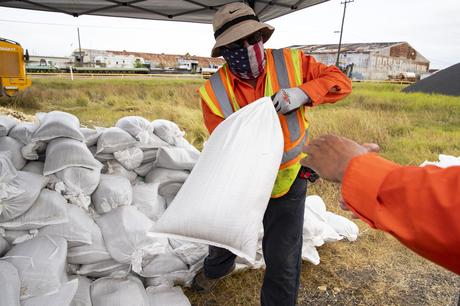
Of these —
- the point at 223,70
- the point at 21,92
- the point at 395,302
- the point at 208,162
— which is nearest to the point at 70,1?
the point at 223,70

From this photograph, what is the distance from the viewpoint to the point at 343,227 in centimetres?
285

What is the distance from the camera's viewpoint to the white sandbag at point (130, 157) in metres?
2.42

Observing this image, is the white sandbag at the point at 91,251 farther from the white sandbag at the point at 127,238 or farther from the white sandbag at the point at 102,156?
the white sandbag at the point at 102,156

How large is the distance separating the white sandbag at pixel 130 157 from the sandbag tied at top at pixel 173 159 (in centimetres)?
15

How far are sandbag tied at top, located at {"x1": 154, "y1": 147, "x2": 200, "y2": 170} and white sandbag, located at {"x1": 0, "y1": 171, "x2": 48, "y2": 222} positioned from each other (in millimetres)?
923

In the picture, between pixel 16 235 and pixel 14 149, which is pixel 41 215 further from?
pixel 14 149

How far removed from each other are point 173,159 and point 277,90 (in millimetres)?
1217

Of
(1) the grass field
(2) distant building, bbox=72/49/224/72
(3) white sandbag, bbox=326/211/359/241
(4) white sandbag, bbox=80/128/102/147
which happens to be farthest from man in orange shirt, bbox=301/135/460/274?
(2) distant building, bbox=72/49/224/72

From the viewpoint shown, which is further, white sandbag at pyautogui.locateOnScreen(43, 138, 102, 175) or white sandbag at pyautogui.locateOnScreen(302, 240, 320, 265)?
white sandbag at pyautogui.locateOnScreen(302, 240, 320, 265)

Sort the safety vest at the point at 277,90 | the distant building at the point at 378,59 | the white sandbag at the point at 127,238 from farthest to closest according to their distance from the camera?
the distant building at the point at 378,59 → the white sandbag at the point at 127,238 → the safety vest at the point at 277,90

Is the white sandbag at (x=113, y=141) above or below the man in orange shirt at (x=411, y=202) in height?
below

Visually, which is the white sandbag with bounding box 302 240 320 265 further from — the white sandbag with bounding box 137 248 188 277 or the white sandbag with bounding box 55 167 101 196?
the white sandbag with bounding box 55 167 101 196

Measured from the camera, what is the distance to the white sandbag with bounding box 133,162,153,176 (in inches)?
102

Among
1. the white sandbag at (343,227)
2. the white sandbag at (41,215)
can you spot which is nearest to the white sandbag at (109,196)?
the white sandbag at (41,215)
